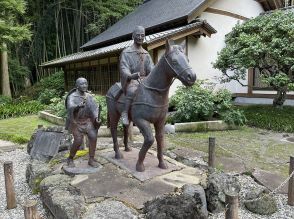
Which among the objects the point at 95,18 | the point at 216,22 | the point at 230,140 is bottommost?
the point at 230,140

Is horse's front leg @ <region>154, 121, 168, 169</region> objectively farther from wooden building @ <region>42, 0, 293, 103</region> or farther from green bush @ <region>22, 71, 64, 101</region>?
green bush @ <region>22, 71, 64, 101</region>

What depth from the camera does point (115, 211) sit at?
358cm

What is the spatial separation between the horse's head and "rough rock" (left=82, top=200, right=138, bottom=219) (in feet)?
5.83

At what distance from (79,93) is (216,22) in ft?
34.8

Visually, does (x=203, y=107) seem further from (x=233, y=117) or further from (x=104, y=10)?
(x=104, y=10)

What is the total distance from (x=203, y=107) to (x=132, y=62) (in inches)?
218

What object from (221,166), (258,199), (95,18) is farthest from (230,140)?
(95,18)

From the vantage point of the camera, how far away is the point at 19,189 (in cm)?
531

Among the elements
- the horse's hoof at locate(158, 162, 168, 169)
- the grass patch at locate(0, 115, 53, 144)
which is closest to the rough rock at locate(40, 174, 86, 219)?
the horse's hoof at locate(158, 162, 168, 169)

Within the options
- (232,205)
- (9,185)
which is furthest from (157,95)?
(9,185)

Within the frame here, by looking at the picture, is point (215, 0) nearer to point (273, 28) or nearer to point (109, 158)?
point (273, 28)

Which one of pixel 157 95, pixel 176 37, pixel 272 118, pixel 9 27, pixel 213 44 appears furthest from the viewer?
pixel 213 44

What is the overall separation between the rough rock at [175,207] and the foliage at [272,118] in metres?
7.01

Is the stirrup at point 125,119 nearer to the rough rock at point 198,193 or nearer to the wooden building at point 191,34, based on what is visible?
the rough rock at point 198,193
